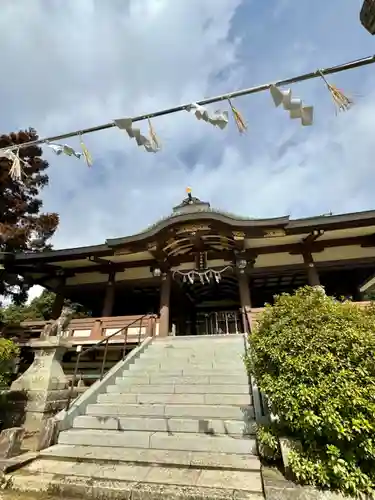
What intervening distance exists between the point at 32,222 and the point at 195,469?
405 inches

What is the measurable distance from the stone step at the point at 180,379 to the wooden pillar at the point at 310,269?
5389 mm

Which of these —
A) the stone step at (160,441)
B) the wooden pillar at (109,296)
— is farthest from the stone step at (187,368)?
the wooden pillar at (109,296)

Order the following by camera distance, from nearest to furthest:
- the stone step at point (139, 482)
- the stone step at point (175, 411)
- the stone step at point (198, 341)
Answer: the stone step at point (139, 482) < the stone step at point (175, 411) < the stone step at point (198, 341)

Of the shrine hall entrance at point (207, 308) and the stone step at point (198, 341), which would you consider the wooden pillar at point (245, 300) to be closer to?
the stone step at point (198, 341)

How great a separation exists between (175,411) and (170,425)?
0.41 metres

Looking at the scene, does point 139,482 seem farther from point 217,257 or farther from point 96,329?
point 217,257

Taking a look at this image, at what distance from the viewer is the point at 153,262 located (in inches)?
468

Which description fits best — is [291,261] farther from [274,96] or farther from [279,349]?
[274,96]

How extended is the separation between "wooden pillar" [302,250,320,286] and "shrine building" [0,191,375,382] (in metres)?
0.03

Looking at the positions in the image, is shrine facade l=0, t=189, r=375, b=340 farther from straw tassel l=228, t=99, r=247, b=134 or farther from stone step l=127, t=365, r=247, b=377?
straw tassel l=228, t=99, r=247, b=134

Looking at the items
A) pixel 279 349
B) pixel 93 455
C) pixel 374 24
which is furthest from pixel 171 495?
pixel 374 24

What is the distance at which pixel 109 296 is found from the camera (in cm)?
1178

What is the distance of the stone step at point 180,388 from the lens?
5203mm

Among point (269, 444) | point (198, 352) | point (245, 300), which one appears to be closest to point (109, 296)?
point (198, 352)
